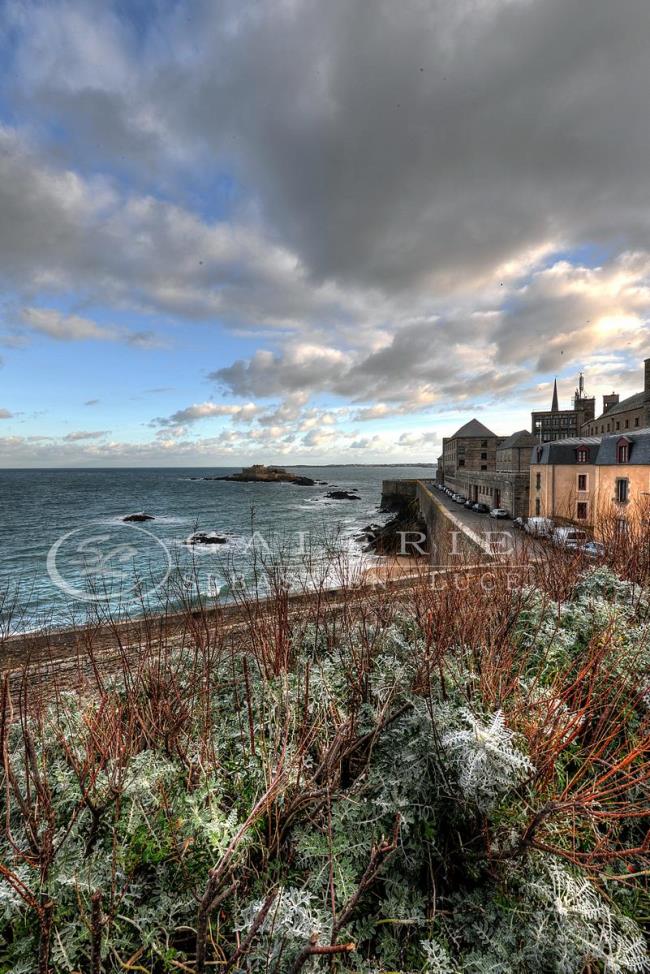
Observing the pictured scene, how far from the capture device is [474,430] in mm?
63938

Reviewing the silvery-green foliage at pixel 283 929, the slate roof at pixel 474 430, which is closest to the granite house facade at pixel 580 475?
the slate roof at pixel 474 430

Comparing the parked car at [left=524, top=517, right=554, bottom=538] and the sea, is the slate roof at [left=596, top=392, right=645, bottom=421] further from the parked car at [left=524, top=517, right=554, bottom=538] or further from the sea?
the parked car at [left=524, top=517, right=554, bottom=538]

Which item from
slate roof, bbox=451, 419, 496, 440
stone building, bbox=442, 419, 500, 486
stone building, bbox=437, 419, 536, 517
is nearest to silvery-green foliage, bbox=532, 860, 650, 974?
stone building, bbox=437, 419, 536, 517

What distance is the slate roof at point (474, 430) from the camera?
206ft

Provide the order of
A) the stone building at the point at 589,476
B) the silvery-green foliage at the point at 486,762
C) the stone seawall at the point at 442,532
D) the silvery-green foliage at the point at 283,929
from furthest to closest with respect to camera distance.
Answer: the stone building at the point at 589,476 < the stone seawall at the point at 442,532 < the silvery-green foliage at the point at 486,762 < the silvery-green foliage at the point at 283,929

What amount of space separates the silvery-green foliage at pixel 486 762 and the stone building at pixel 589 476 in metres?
19.9

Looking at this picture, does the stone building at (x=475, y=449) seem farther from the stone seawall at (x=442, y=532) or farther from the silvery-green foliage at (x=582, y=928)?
the silvery-green foliage at (x=582, y=928)

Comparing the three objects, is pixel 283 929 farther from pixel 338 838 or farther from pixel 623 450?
pixel 623 450

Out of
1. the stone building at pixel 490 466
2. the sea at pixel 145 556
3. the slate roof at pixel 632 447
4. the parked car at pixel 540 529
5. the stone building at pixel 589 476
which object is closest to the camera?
→ the sea at pixel 145 556

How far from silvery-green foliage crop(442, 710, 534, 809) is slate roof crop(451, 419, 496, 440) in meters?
65.0

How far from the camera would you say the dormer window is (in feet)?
72.4

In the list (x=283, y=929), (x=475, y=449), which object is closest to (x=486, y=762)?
(x=283, y=929)

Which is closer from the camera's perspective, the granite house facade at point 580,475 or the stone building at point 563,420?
the granite house facade at point 580,475

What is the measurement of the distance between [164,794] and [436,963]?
5.64 feet
